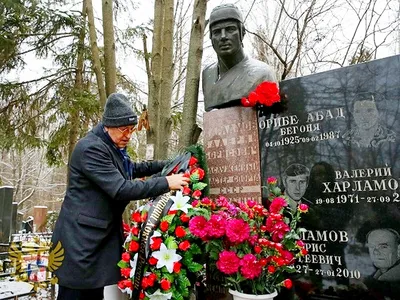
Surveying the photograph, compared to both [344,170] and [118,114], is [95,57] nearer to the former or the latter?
[118,114]

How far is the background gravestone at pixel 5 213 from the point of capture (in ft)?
22.6

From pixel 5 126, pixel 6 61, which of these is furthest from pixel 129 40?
pixel 5 126

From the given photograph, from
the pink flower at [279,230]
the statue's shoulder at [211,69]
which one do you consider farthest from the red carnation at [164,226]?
the statue's shoulder at [211,69]

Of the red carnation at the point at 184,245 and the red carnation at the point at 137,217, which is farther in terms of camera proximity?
the red carnation at the point at 137,217

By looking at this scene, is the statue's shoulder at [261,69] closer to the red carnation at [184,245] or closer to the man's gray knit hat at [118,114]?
the man's gray knit hat at [118,114]

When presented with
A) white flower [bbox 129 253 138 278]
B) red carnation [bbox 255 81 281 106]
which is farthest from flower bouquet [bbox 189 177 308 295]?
red carnation [bbox 255 81 281 106]

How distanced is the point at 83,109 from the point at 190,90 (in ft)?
10.9

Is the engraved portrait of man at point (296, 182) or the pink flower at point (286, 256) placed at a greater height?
the engraved portrait of man at point (296, 182)

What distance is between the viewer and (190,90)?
393cm

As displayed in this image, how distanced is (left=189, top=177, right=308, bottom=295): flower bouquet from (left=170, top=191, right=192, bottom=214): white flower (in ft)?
0.17

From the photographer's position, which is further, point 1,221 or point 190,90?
point 1,221

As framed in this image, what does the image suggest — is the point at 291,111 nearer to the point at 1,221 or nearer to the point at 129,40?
the point at 129,40

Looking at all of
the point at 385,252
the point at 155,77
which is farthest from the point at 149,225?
the point at 155,77

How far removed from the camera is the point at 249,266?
7.37 ft
